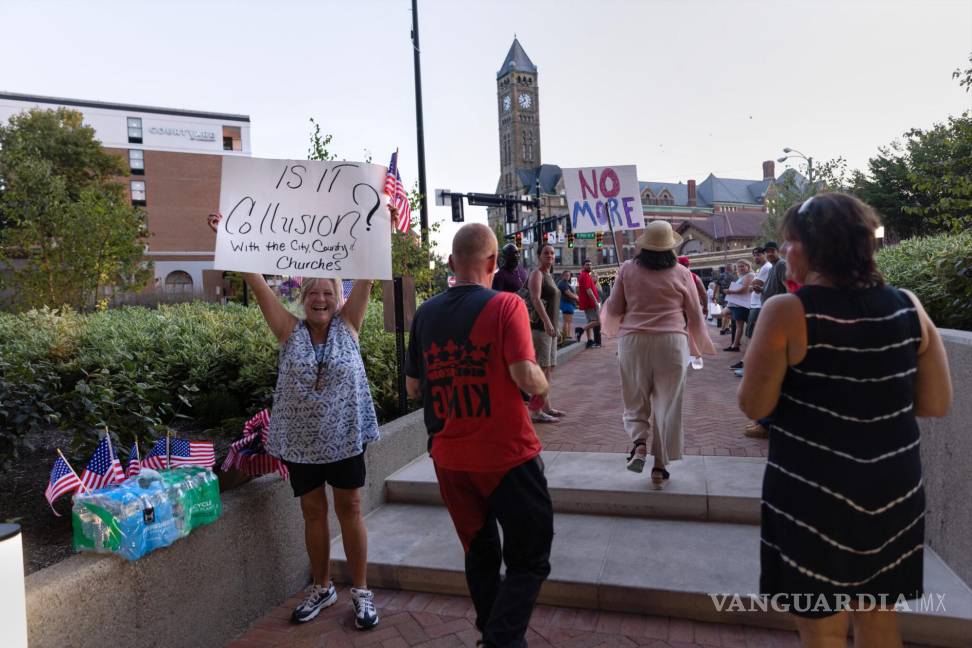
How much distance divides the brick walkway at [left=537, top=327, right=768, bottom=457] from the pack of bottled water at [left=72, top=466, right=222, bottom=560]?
131 inches

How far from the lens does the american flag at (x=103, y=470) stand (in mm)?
3033

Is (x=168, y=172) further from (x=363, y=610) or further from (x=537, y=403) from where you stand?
(x=363, y=610)

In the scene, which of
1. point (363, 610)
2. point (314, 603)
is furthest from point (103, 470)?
point (363, 610)

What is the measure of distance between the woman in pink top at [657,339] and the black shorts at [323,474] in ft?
6.91

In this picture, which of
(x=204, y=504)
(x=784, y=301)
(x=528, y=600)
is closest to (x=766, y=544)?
(x=784, y=301)

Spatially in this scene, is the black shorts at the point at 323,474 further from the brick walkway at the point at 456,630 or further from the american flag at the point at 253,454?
the brick walkway at the point at 456,630

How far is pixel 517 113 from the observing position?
4267 inches

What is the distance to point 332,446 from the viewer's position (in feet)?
10.7

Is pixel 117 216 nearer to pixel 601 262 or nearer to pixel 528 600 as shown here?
pixel 528 600

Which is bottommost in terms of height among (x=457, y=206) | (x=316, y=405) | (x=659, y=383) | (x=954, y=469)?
(x=954, y=469)

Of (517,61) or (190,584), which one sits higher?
(517,61)

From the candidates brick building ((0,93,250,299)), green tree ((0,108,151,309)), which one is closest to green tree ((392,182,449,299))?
green tree ((0,108,151,309))

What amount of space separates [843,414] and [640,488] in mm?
2665

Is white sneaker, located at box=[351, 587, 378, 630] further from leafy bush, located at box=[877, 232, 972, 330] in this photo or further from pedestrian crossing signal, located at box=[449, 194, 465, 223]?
pedestrian crossing signal, located at box=[449, 194, 465, 223]
